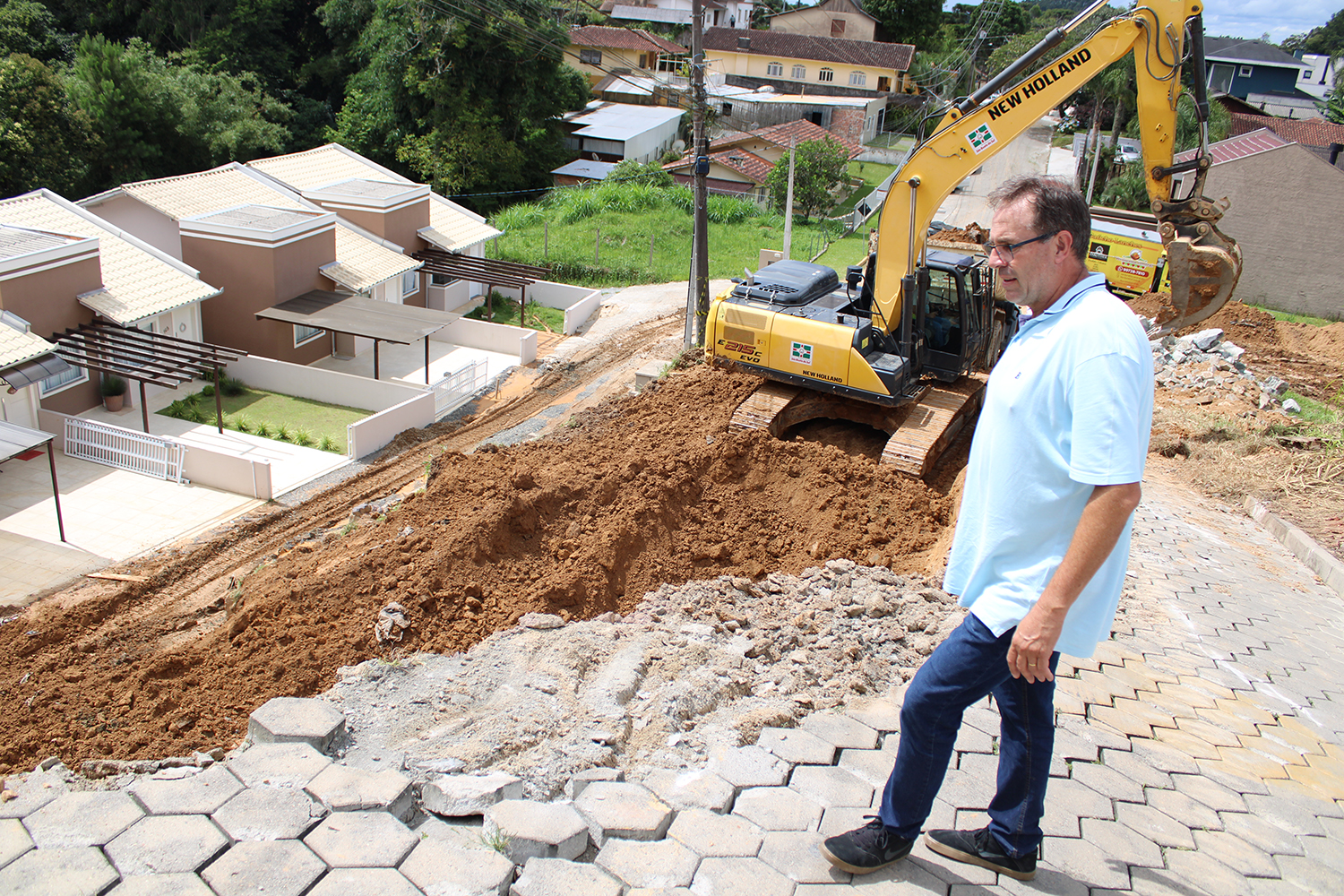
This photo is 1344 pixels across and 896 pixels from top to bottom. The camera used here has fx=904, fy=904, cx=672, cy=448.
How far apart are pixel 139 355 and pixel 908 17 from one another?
72039mm

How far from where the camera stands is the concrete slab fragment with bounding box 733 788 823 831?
399cm

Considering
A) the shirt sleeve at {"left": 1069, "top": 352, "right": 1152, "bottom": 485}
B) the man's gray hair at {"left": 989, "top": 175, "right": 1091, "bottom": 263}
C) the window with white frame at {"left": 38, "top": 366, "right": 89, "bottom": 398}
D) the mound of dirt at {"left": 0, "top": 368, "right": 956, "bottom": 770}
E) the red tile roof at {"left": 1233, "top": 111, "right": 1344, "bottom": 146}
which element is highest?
the red tile roof at {"left": 1233, "top": 111, "right": 1344, "bottom": 146}

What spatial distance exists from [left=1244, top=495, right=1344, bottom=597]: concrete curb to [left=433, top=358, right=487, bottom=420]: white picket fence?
13.4m

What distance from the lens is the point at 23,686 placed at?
24.2 ft

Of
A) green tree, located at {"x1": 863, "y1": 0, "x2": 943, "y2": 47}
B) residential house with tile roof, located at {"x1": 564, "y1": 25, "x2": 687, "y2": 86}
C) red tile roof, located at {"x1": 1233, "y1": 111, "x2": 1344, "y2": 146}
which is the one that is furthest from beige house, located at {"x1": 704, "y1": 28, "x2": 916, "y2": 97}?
red tile roof, located at {"x1": 1233, "y1": 111, "x2": 1344, "y2": 146}

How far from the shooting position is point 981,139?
10.7 m

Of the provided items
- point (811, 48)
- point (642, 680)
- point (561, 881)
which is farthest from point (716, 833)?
point (811, 48)

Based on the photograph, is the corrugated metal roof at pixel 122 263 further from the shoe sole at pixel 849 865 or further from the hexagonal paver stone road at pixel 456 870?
the shoe sole at pixel 849 865

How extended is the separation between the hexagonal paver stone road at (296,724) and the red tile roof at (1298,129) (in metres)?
48.6

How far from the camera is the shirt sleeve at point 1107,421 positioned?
275 centimetres

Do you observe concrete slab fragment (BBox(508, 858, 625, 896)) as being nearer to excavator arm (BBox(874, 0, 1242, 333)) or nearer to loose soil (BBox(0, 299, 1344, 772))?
loose soil (BBox(0, 299, 1344, 772))

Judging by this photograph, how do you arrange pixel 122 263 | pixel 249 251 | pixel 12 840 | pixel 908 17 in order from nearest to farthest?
pixel 12 840 → pixel 122 263 → pixel 249 251 → pixel 908 17

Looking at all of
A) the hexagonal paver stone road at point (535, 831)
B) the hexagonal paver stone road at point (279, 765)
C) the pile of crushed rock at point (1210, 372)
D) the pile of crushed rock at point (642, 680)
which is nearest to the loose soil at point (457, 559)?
the pile of crushed rock at point (642, 680)

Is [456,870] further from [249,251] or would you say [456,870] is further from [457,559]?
[249,251]
